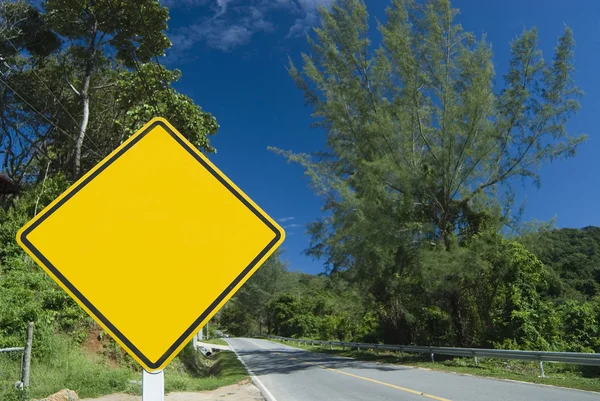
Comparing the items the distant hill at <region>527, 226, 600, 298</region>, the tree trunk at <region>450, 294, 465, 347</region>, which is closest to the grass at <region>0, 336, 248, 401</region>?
the tree trunk at <region>450, 294, 465, 347</region>

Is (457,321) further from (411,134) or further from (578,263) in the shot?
(578,263)

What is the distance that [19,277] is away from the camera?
13.7m

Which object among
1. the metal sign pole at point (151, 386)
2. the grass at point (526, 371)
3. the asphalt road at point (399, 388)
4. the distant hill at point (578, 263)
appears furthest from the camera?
the distant hill at point (578, 263)

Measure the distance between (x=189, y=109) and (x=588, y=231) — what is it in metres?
38.8

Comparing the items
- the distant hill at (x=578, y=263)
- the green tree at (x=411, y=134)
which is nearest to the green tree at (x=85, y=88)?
the green tree at (x=411, y=134)

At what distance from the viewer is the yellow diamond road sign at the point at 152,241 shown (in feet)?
6.20

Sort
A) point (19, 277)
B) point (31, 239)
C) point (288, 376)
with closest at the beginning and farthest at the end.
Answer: point (31, 239) < point (19, 277) < point (288, 376)

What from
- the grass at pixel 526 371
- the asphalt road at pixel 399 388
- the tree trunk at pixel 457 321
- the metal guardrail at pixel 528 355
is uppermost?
the tree trunk at pixel 457 321

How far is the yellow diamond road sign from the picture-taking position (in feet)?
6.20

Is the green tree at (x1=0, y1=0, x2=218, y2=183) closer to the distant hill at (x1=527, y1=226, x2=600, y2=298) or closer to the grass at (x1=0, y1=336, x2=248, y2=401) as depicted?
the grass at (x1=0, y1=336, x2=248, y2=401)

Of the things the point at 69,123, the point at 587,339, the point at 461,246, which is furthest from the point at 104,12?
the point at 587,339

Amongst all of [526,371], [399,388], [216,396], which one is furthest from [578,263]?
[216,396]

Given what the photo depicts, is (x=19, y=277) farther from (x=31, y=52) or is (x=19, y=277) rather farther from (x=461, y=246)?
(x=461, y=246)

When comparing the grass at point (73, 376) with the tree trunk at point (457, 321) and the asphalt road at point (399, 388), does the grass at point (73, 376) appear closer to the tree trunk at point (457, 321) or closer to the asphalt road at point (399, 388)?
the asphalt road at point (399, 388)
